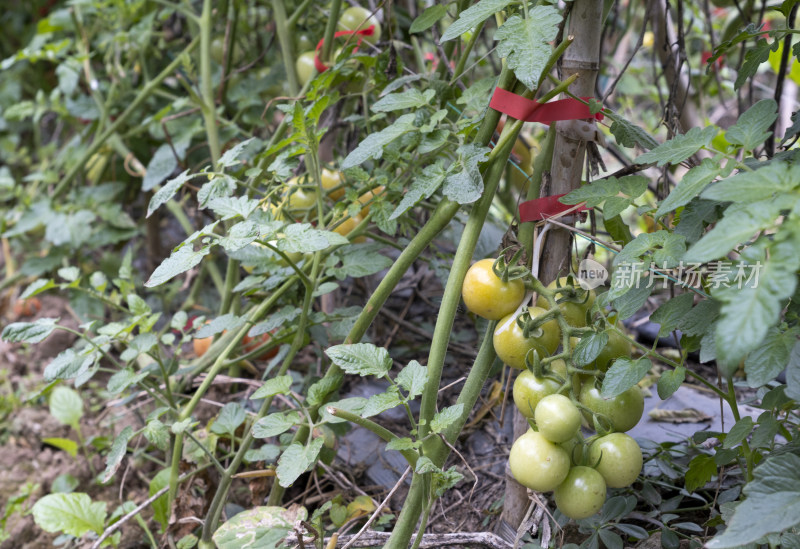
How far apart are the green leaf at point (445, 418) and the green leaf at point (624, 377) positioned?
0.57 feet

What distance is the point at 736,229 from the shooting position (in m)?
0.52

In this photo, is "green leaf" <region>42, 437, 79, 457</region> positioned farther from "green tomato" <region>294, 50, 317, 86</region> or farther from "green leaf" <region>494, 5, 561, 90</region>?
"green leaf" <region>494, 5, 561, 90</region>

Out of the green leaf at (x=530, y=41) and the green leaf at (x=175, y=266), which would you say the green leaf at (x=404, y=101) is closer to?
the green leaf at (x=530, y=41)

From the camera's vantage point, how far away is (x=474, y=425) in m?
1.29

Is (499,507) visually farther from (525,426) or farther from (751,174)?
(751,174)

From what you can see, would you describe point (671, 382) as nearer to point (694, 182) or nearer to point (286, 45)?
point (694, 182)

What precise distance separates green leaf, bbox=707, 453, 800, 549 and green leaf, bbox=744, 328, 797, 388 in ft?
0.27

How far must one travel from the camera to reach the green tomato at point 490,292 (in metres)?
0.82

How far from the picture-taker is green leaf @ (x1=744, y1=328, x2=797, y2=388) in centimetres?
58

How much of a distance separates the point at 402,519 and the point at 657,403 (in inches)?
27.0

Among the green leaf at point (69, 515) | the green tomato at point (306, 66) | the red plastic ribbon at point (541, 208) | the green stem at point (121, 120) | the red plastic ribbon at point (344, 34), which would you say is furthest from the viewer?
the green stem at point (121, 120)

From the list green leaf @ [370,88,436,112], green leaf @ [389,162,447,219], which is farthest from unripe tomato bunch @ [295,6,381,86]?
green leaf @ [389,162,447,219]

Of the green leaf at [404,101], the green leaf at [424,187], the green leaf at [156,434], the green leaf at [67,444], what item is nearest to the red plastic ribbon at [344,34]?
the green leaf at [404,101]

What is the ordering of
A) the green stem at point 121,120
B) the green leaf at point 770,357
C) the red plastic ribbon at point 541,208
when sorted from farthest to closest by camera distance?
the green stem at point 121,120
the red plastic ribbon at point 541,208
the green leaf at point 770,357
